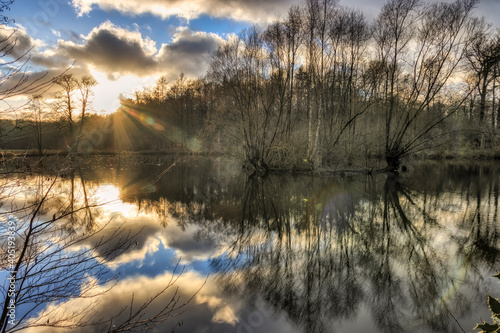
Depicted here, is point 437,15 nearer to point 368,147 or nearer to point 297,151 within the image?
point 368,147

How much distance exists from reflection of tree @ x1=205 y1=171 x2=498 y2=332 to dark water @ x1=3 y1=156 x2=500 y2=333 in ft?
0.08

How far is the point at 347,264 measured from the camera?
5473 millimetres

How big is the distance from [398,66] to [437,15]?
398 centimetres

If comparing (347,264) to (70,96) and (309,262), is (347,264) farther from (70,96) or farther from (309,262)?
(70,96)

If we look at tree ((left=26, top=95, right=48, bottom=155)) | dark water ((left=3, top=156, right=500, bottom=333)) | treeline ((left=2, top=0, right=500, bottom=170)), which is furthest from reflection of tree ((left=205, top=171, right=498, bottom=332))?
treeline ((left=2, top=0, right=500, bottom=170))

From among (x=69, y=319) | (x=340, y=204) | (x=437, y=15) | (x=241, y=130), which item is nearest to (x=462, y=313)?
(x=69, y=319)

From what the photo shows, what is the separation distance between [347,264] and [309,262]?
0.78m

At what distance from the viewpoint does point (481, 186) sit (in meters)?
14.5

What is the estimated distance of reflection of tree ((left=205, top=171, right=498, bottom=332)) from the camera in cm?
405

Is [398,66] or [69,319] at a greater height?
[398,66]

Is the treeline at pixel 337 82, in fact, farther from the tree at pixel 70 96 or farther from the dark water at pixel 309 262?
the dark water at pixel 309 262

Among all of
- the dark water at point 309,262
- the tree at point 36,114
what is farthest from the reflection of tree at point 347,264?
the tree at point 36,114

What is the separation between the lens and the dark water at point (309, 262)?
389 cm

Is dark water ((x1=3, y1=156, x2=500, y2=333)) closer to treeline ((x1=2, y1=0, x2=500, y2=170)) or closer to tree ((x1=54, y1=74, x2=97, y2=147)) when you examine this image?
tree ((x1=54, y1=74, x2=97, y2=147))
